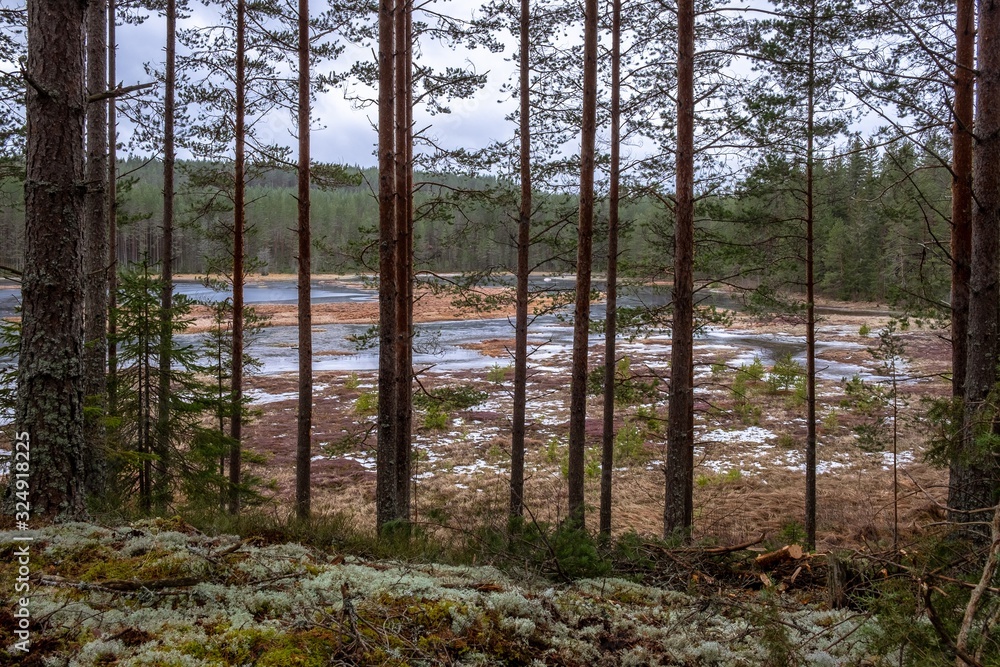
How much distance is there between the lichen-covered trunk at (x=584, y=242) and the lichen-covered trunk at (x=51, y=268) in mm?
6373

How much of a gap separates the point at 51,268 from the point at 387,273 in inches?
159

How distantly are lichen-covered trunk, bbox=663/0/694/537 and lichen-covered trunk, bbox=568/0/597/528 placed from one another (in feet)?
5.12

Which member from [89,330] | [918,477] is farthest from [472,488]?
[918,477]

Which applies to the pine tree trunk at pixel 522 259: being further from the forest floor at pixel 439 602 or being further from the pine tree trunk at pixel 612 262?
the forest floor at pixel 439 602

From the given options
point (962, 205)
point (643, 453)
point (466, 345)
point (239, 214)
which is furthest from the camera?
point (466, 345)

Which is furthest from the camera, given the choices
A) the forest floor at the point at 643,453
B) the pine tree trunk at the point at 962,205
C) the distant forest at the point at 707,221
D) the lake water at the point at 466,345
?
the lake water at the point at 466,345

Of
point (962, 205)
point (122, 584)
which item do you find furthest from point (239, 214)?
point (962, 205)

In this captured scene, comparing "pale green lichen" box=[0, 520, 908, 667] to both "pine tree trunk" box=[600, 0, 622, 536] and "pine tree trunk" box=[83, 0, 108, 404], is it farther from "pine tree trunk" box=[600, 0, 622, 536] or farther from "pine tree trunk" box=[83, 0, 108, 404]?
"pine tree trunk" box=[600, 0, 622, 536]

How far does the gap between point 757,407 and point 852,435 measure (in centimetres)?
301

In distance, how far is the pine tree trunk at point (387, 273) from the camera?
712 centimetres

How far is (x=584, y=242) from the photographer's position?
8.79m

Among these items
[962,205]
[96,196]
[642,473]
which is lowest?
[642,473]

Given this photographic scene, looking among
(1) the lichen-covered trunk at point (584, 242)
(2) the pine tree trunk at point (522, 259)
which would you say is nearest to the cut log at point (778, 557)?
(1) the lichen-covered trunk at point (584, 242)

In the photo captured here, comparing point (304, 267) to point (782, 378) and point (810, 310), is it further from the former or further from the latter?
point (782, 378)
